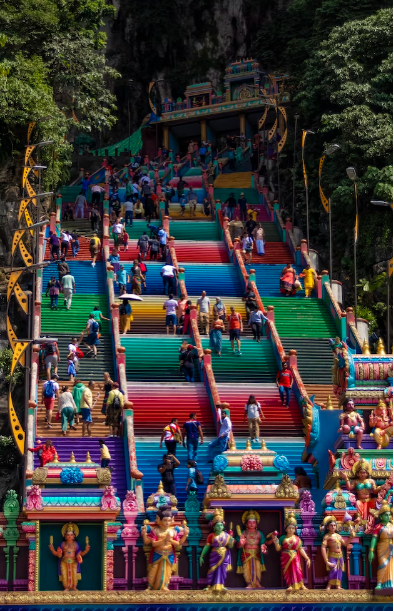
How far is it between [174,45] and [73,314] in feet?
108

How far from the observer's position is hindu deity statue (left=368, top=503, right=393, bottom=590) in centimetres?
2877

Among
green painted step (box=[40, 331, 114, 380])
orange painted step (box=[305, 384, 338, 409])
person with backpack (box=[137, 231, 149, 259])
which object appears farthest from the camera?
person with backpack (box=[137, 231, 149, 259])

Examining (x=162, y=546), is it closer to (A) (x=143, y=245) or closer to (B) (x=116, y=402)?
(B) (x=116, y=402)

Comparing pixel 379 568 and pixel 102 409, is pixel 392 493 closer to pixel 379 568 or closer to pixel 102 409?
pixel 379 568

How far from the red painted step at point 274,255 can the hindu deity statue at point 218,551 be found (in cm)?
2578

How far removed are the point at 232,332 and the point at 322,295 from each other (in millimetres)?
6467

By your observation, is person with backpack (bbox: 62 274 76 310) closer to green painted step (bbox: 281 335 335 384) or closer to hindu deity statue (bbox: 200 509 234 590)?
green painted step (bbox: 281 335 335 384)

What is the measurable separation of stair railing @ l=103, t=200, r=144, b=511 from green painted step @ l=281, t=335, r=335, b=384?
490cm

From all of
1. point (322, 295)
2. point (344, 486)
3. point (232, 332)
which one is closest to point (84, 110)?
point (322, 295)

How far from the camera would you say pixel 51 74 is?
200 feet

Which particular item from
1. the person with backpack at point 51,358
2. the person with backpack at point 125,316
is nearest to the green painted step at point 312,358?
the person with backpack at point 125,316

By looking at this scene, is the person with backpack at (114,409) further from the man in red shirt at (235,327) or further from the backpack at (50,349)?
the man in red shirt at (235,327)

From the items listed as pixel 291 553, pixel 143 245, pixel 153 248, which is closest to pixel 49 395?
pixel 291 553

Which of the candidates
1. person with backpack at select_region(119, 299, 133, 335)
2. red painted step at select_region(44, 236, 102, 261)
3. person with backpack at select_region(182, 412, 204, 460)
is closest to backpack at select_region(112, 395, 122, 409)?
person with backpack at select_region(182, 412, 204, 460)
